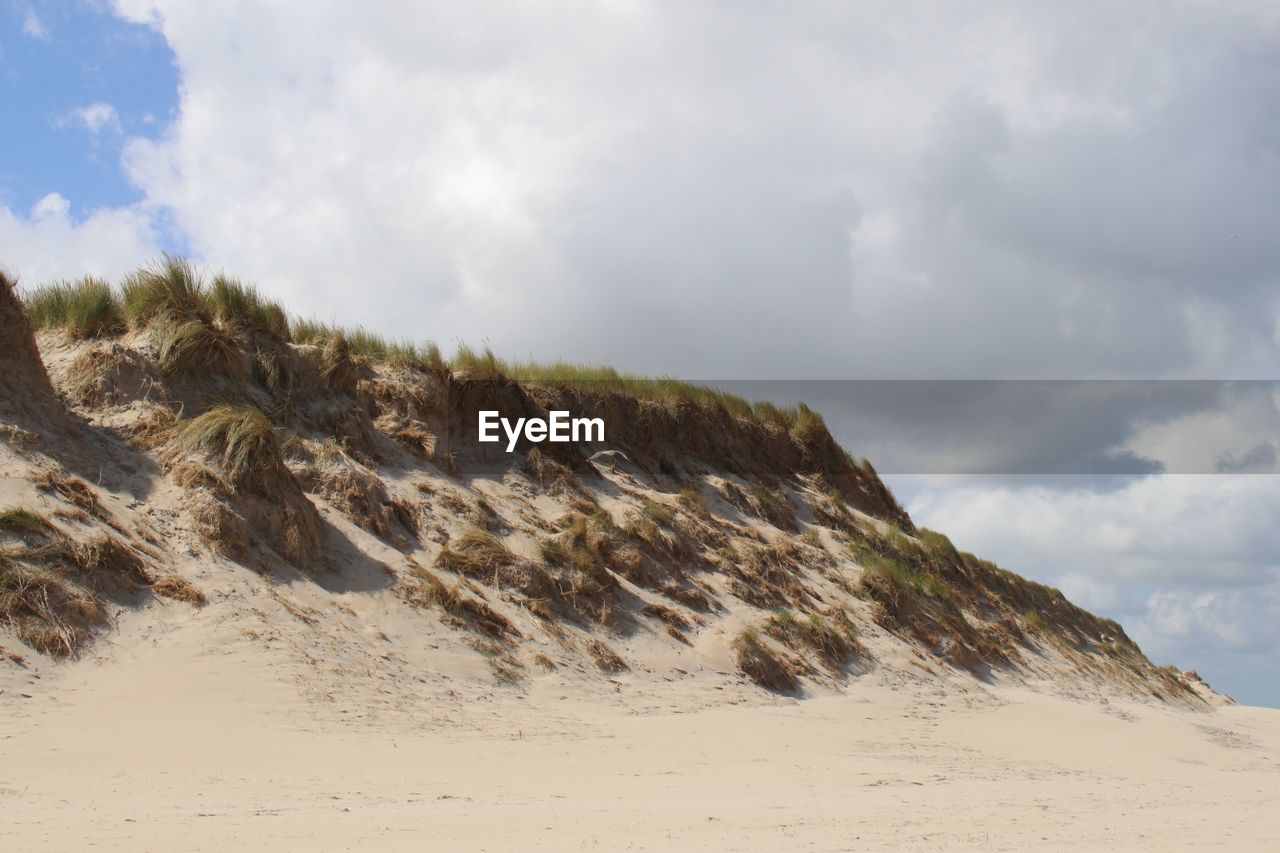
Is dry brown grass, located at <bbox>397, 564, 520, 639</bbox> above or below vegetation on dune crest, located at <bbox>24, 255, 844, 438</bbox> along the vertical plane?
below

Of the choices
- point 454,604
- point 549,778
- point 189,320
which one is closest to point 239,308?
point 189,320

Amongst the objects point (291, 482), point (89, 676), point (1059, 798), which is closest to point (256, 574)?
point (291, 482)

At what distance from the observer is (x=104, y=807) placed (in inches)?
216

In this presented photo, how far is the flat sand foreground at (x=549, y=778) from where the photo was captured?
18.1 feet

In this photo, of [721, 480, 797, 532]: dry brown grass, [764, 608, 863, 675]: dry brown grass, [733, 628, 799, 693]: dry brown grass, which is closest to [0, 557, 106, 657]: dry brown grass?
[733, 628, 799, 693]: dry brown grass

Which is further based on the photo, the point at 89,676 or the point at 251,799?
the point at 89,676

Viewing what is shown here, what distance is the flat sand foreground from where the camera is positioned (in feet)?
18.1

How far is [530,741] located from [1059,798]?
4177mm

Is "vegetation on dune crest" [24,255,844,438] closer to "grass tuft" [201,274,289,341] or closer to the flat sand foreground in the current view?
"grass tuft" [201,274,289,341]

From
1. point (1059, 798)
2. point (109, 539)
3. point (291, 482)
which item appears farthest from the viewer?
point (291, 482)

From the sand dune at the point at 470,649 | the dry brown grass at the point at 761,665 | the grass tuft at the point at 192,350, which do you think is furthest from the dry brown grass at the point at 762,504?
the grass tuft at the point at 192,350

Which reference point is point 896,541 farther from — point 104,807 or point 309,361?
point 104,807

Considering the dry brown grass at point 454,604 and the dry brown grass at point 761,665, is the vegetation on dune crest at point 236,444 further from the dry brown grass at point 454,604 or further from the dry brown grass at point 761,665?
the dry brown grass at point 761,665

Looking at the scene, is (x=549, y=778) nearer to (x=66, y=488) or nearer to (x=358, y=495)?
(x=66, y=488)
